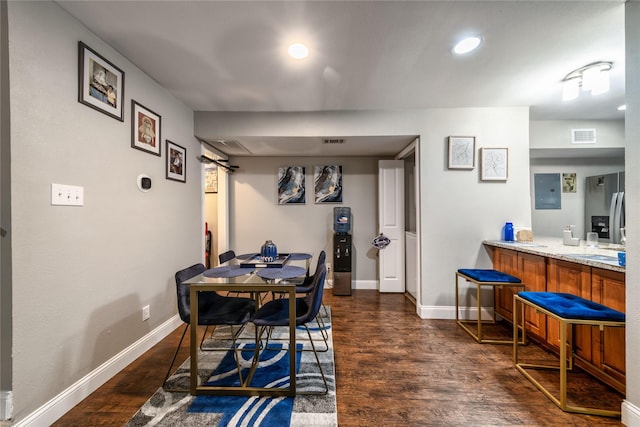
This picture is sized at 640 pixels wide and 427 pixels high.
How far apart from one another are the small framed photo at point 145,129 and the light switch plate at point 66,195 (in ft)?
2.09

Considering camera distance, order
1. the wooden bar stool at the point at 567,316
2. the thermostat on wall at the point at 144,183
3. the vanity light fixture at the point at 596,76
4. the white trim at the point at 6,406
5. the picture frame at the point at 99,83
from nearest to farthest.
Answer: the white trim at the point at 6,406, the wooden bar stool at the point at 567,316, the picture frame at the point at 99,83, the vanity light fixture at the point at 596,76, the thermostat on wall at the point at 144,183

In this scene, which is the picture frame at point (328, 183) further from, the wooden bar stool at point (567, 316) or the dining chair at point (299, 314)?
the wooden bar stool at point (567, 316)

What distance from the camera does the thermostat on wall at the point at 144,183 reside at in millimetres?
2156

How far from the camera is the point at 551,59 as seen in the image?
197cm

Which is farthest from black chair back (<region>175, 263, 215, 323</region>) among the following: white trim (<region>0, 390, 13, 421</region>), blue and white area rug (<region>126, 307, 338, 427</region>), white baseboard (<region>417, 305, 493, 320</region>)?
white baseboard (<region>417, 305, 493, 320</region>)

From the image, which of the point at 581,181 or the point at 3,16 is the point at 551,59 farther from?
the point at 3,16

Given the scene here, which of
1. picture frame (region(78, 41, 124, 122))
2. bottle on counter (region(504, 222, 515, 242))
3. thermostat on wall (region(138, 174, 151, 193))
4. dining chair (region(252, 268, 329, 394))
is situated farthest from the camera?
bottle on counter (region(504, 222, 515, 242))

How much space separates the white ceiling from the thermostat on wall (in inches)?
36.7

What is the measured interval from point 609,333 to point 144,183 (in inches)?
147

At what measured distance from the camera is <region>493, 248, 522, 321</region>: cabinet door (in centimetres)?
259

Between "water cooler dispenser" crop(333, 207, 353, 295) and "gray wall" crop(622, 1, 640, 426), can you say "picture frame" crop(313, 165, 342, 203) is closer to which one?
"water cooler dispenser" crop(333, 207, 353, 295)

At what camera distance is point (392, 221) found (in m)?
3.91

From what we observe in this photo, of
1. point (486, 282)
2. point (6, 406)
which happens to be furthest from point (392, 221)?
point (6, 406)

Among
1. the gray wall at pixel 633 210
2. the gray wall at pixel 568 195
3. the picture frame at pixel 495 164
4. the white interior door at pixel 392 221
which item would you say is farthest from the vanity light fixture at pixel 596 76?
the gray wall at pixel 568 195
